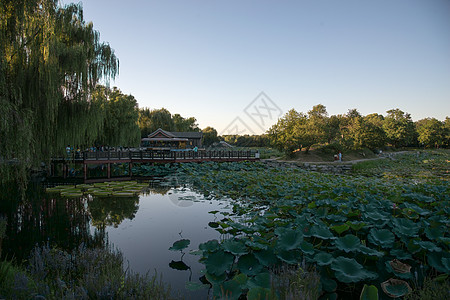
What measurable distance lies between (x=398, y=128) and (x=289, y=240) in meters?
54.9

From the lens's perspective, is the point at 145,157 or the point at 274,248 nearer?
the point at 274,248

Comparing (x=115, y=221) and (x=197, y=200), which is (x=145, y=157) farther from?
(x=115, y=221)

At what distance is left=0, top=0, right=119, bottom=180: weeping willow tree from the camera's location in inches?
251

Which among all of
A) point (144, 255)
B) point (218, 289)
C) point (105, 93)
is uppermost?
point (105, 93)

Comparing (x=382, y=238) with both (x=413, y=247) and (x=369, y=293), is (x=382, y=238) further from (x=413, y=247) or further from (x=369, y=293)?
(x=369, y=293)

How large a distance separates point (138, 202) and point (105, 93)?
617 centimetres

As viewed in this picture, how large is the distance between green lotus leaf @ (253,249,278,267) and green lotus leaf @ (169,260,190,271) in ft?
6.94

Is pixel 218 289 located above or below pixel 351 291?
above

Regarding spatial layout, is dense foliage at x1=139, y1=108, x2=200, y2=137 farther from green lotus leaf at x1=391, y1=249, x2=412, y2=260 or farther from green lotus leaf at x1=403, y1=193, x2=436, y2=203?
green lotus leaf at x1=391, y1=249, x2=412, y2=260

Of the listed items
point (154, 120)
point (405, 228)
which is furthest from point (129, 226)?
point (154, 120)

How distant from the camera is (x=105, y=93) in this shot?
13.5 m

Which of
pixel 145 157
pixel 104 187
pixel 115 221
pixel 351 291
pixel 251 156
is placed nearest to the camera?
pixel 351 291

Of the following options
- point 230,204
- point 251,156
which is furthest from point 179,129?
point 230,204

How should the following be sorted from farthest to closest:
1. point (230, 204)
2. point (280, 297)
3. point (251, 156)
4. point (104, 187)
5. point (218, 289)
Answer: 1. point (251, 156)
2. point (104, 187)
3. point (230, 204)
4. point (218, 289)
5. point (280, 297)
